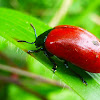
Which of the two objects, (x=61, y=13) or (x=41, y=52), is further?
(x=61, y=13)

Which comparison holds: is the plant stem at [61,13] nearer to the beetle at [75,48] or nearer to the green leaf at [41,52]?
the green leaf at [41,52]

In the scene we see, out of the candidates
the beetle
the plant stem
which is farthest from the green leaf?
the plant stem

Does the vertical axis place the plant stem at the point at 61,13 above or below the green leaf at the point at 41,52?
above

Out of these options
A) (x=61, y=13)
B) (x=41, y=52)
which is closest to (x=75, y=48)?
(x=41, y=52)

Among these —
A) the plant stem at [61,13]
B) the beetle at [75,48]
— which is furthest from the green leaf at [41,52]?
the plant stem at [61,13]

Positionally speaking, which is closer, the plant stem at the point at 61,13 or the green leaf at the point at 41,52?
the green leaf at the point at 41,52

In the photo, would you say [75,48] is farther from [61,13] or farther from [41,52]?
[61,13]
